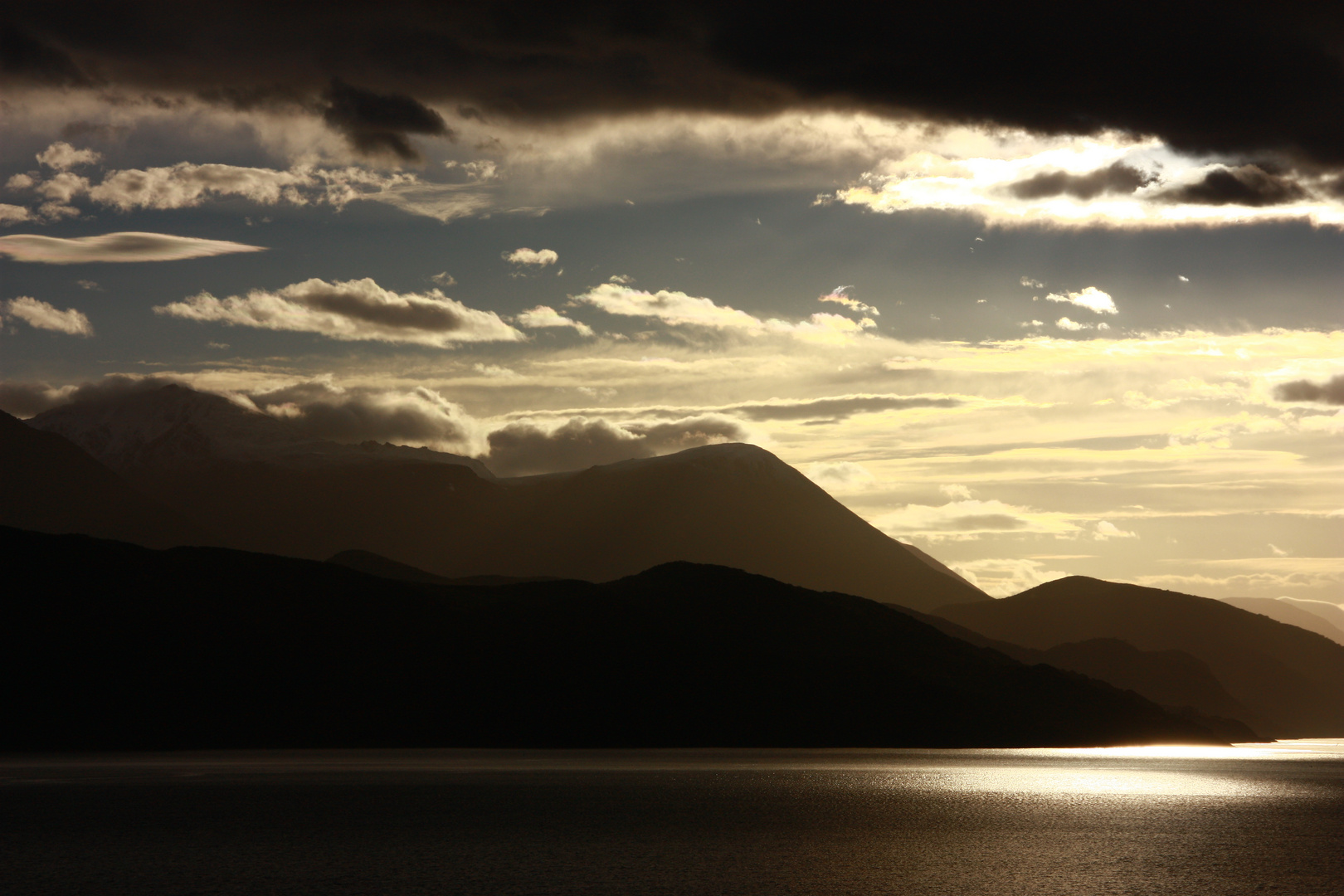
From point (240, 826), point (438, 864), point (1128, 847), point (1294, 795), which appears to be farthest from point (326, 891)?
point (1294, 795)

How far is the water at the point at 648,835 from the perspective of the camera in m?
61.3

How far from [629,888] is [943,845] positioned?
98.6 feet

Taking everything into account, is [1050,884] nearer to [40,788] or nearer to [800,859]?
[800,859]

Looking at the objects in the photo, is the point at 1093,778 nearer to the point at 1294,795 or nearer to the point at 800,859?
the point at 1294,795

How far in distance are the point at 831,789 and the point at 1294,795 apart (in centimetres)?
5525

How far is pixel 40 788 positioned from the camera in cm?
12500

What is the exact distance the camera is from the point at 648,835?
277ft

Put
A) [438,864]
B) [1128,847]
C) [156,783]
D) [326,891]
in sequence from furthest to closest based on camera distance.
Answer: [156,783] → [1128,847] → [438,864] → [326,891]

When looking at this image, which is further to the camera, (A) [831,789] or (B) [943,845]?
(A) [831,789]

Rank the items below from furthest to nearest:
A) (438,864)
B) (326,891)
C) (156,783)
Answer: (156,783) → (438,864) → (326,891)

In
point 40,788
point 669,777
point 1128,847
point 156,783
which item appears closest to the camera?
point 1128,847

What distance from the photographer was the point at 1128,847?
7956 cm

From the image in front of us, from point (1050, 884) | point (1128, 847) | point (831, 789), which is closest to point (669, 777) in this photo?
point (831, 789)

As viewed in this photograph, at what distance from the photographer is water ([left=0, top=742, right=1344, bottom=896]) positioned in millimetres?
61344
